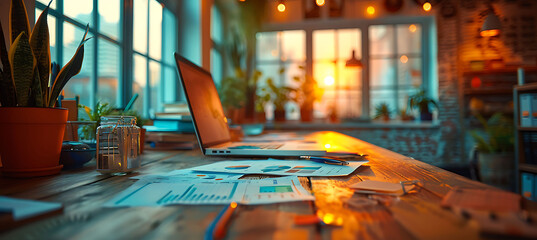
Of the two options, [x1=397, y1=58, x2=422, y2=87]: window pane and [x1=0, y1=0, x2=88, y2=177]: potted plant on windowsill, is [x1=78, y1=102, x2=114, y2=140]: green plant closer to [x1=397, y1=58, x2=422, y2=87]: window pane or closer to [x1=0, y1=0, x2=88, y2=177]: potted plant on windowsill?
[x1=0, y1=0, x2=88, y2=177]: potted plant on windowsill

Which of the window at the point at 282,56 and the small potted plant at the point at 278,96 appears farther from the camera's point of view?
the window at the point at 282,56

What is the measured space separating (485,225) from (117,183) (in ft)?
2.20

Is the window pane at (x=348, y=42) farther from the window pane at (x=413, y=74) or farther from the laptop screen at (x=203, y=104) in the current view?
the laptop screen at (x=203, y=104)

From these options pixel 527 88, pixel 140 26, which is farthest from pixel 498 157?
pixel 140 26

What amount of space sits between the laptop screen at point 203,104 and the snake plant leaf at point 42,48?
42 cm

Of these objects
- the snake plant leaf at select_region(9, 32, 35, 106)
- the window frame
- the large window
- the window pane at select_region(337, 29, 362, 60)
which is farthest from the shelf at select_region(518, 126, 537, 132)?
the snake plant leaf at select_region(9, 32, 35, 106)

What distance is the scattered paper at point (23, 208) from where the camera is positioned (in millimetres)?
462

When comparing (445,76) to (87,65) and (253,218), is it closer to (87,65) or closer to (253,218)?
(87,65)

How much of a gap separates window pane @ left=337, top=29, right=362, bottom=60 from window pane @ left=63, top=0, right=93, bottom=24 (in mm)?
3919

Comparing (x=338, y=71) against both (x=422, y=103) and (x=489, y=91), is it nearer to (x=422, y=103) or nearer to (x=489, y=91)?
(x=422, y=103)

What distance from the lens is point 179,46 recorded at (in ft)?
11.8

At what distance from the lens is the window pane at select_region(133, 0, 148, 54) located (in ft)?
8.52

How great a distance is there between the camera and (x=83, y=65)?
1.94m

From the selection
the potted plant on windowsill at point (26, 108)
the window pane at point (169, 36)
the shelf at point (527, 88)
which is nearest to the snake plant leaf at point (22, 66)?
the potted plant on windowsill at point (26, 108)
